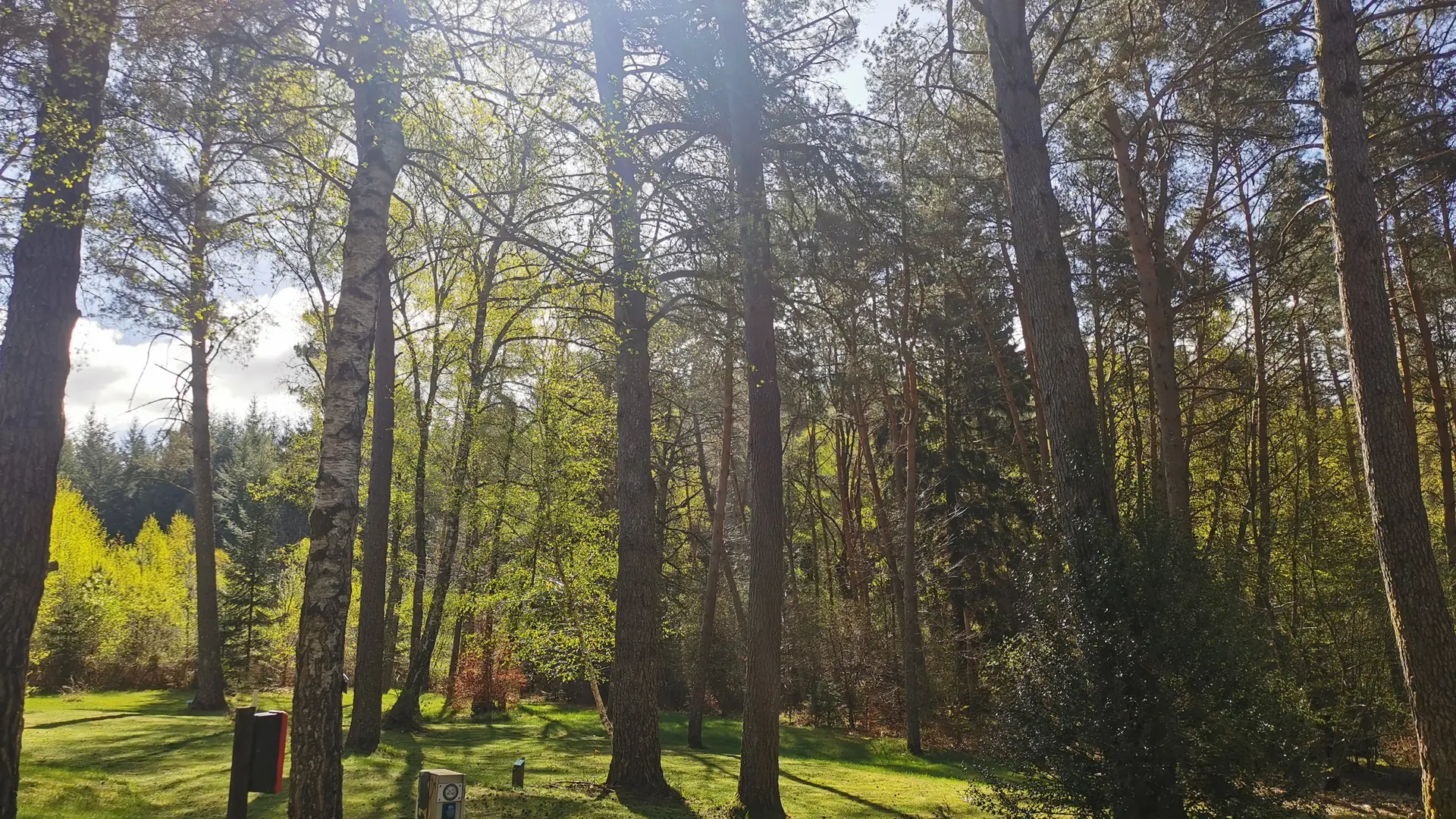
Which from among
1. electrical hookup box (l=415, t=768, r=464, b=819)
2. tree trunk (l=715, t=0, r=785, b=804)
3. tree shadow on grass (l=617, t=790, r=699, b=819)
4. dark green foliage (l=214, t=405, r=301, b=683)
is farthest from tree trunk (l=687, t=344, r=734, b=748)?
dark green foliage (l=214, t=405, r=301, b=683)

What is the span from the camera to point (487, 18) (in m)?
6.86

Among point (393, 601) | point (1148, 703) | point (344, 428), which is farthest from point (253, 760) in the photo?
point (393, 601)

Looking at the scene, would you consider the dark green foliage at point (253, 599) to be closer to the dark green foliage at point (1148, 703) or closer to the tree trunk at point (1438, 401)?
the dark green foliage at point (1148, 703)

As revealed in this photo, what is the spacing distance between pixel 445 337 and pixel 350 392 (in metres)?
12.0

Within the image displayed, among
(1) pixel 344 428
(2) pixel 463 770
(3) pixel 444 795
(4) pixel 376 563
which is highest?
(1) pixel 344 428

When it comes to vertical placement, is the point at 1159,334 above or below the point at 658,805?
above

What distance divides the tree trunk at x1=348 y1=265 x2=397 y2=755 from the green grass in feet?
2.01

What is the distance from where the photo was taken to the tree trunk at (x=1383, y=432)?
6.59m

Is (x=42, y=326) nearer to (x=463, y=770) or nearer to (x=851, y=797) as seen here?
(x=463, y=770)

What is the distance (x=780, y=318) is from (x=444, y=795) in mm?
6179

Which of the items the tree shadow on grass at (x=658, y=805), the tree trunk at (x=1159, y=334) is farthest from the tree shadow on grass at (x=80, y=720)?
the tree trunk at (x=1159, y=334)

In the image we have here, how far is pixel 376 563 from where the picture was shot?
12.0 m

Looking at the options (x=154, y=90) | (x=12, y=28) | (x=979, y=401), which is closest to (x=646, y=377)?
(x=154, y=90)

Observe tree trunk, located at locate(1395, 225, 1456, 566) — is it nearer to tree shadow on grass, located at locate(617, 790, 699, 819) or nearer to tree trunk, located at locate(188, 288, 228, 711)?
tree shadow on grass, located at locate(617, 790, 699, 819)
